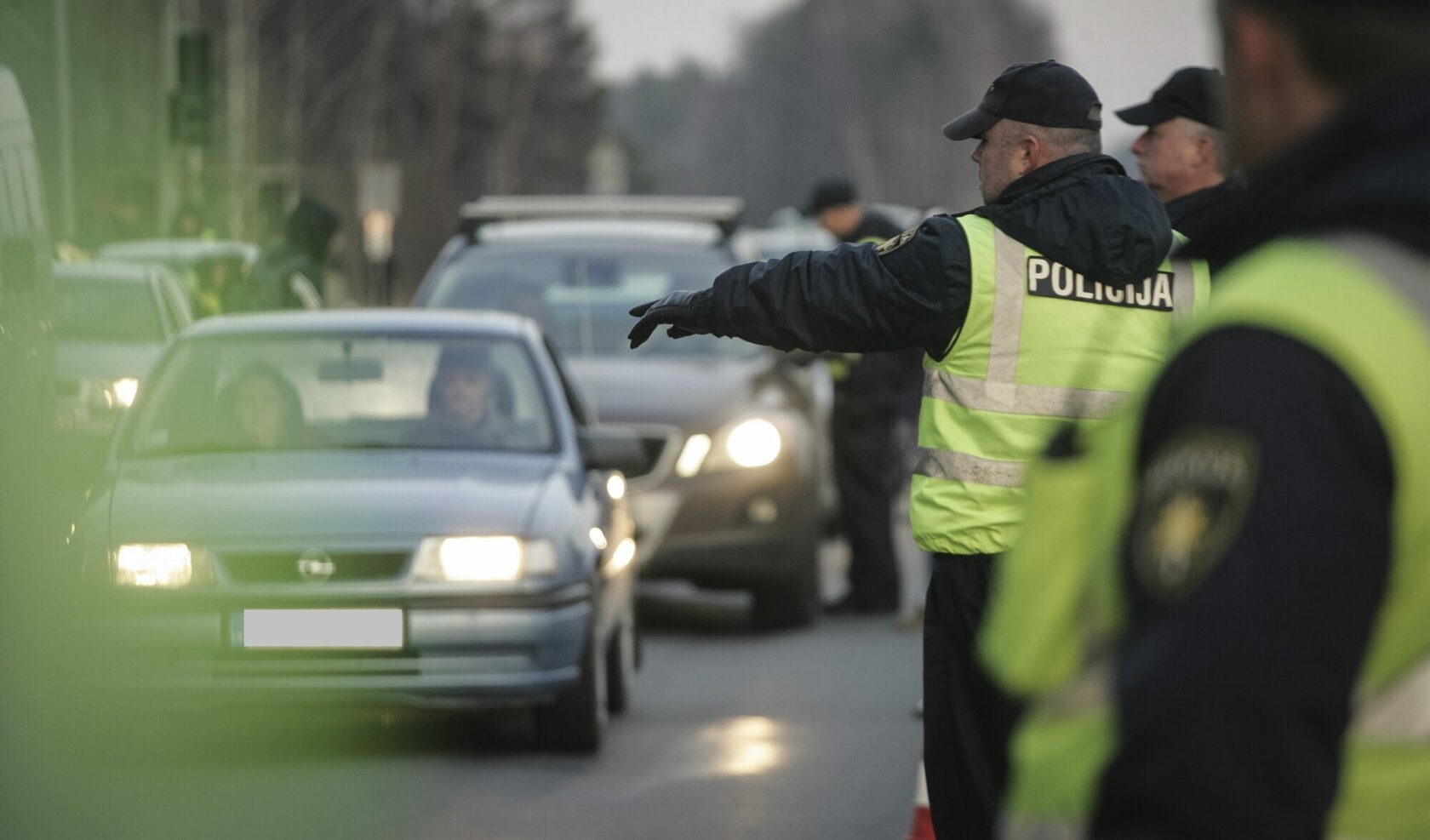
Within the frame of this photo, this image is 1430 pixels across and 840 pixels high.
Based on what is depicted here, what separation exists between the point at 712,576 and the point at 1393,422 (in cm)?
932

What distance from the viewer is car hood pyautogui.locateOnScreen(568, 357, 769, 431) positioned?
11.1 metres

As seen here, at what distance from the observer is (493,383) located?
8.70m

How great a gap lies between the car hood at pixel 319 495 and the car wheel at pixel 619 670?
91cm

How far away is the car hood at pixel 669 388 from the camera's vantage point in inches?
436

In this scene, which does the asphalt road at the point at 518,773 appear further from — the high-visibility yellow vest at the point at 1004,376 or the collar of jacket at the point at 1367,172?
the collar of jacket at the point at 1367,172

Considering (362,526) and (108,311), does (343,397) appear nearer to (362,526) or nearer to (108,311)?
(362,526)

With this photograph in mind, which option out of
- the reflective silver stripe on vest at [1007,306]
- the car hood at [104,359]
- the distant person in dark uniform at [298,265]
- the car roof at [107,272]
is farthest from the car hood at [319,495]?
the distant person in dark uniform at [298,265]

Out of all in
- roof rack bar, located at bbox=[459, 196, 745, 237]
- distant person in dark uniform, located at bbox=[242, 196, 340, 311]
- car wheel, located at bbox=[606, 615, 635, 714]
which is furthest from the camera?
distant person in dark uniform, located at bbox=[242, 196, 340, 311]

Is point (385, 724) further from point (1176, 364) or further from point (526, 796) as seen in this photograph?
point (1176, 364)

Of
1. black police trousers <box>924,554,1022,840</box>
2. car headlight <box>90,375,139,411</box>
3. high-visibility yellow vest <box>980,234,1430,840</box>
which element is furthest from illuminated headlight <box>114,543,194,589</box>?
high-visibility yellow vest <box>980,234,1430,840</box>

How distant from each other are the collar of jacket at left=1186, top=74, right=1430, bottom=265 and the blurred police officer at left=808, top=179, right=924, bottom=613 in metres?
10.2

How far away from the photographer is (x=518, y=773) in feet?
25.1

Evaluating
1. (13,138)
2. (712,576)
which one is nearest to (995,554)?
(13,138)

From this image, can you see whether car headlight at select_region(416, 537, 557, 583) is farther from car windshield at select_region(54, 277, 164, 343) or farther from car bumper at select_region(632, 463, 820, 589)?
car windshield at select_region(54, 277, 164, 343)
